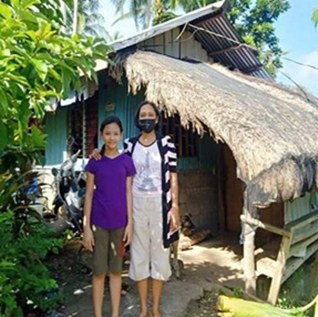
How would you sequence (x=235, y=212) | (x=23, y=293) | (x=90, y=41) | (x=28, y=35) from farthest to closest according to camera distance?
(x=235, y=212) < (x=23, y=293) < (x=90, y=41) < (x=28, y=35)

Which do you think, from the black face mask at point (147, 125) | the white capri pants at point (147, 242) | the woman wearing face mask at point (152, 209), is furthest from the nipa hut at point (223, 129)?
the black face mask at point (147, 125)

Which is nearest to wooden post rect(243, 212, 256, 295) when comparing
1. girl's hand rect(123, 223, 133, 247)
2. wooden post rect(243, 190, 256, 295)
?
wooden post rect(243, 190, 256, 295)

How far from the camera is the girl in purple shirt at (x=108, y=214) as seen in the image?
3389 mm

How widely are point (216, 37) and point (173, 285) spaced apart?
4886 millimetres

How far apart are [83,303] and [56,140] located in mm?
4272

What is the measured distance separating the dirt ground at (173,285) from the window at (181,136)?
1739 millimetres

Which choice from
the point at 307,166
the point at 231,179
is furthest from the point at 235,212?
the point at 307,166

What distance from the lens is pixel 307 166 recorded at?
185 inches

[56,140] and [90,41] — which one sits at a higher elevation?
[90,41]

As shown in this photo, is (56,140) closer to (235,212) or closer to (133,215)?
(235,212)

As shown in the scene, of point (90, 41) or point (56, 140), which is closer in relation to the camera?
point (90, 41)

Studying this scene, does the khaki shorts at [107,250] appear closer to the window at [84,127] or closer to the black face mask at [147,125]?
the black face mask at [147,125]

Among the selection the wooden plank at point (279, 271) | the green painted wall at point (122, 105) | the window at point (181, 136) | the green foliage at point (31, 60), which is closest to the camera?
the green foliage at point (31, 60)

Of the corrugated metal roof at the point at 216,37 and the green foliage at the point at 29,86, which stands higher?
the corrugated metal roof at the point at 216,37
